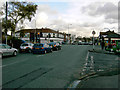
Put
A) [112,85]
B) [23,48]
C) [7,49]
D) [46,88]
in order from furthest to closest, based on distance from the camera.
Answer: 1. [23,48]
2. [7,49]
3. [112,85]
4. [46,88]

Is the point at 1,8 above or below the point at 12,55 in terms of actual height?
above

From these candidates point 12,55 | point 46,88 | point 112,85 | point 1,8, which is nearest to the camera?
point 46,88

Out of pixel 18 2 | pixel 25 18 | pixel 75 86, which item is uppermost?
pixel 18 2

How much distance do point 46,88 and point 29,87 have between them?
65 centimetres

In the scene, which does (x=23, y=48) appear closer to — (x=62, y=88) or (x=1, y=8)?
(x=1, y=8)

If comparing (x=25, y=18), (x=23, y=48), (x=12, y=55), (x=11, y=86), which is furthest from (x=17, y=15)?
(x=11, y=86)

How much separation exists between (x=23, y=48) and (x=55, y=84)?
16.8 metres

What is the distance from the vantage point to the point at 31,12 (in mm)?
30250

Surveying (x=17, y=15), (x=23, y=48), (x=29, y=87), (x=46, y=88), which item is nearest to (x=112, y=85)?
(x=46, y=88)

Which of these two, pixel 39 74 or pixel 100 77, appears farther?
pixel 39 74

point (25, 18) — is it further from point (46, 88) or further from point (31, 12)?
point (46, 88)

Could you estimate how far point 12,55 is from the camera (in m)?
16.4

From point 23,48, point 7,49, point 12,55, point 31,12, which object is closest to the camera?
point 7,49

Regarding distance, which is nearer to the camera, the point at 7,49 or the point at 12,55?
the point at 7,49
